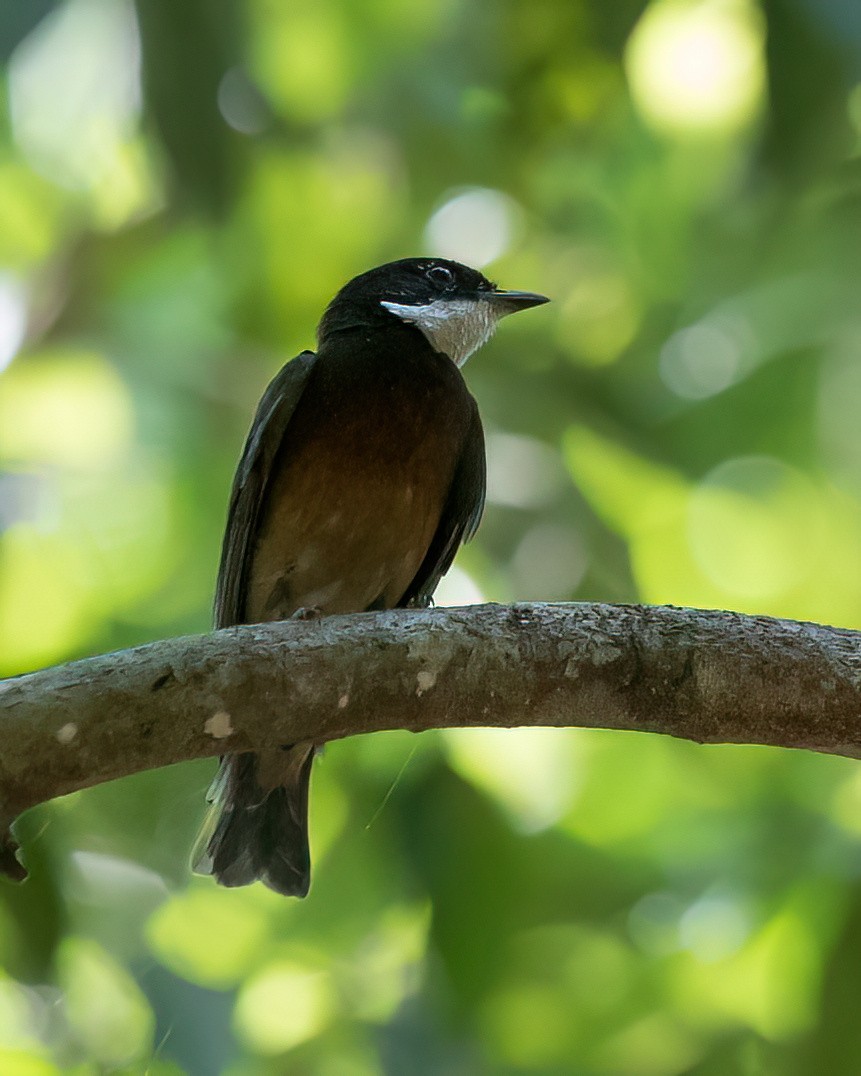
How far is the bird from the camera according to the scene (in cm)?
412

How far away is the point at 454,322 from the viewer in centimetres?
502

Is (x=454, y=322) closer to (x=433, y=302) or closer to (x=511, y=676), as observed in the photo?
(x=433, y=302)

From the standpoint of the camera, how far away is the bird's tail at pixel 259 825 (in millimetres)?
4027

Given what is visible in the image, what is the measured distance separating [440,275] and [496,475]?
1.20 m

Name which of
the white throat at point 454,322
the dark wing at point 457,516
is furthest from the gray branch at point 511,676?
the white throat at point 454,322

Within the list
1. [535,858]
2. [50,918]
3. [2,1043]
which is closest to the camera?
[50,918]

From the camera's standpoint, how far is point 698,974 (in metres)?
5.14

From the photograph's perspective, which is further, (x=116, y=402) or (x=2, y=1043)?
(x=116, y=402)

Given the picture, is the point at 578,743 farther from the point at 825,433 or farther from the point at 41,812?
the point at 41,812

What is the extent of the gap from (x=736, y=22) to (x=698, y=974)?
400 cm

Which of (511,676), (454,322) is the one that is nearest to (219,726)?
(511,676)

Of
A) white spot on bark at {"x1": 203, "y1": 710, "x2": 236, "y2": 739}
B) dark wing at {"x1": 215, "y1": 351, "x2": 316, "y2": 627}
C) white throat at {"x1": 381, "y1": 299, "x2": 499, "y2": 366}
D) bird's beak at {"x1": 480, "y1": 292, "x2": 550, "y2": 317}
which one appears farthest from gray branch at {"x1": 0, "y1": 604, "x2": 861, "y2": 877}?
bird's beak at {"x1": 480, "y1": 292, "x2": 550, "y2": 317}

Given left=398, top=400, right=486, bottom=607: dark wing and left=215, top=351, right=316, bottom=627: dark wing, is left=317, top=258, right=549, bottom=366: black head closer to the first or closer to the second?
left=398, top=400, right=486, bottom=607: dark wing

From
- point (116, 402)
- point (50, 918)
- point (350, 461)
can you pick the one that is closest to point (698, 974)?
point (350, 461)
